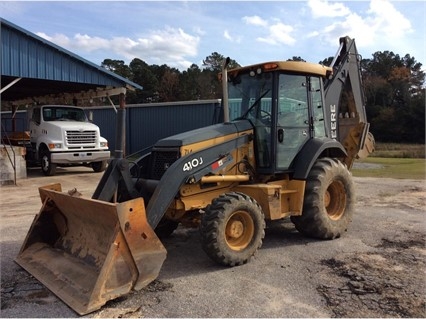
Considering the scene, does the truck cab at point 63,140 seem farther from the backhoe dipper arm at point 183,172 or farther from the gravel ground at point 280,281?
the backhoe dipper arm at point 183,172

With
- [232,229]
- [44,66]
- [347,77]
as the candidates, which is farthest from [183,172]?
[44,66]

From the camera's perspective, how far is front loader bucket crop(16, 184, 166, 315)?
168 inches

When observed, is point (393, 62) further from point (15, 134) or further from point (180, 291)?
point (180, 291)

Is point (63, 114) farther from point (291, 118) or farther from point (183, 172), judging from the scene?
point (183, 172)

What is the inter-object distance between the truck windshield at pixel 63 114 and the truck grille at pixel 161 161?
11.4 meters

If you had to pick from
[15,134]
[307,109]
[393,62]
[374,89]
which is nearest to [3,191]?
[15,134]

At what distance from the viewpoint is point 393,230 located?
747 centimetres

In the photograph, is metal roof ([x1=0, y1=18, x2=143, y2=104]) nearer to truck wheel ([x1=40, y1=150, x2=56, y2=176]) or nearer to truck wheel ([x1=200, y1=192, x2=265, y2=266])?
truck wheel ([x1=40, y1=150, x2=56, y2=176])

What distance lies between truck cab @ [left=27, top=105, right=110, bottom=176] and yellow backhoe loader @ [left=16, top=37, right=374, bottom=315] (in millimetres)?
9622

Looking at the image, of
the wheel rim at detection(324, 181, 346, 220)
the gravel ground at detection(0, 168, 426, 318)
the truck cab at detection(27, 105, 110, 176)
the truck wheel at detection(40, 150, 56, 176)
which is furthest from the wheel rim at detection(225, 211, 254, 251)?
the truck wheel at detection(40, 150, 56, 176)

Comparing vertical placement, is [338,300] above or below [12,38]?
below

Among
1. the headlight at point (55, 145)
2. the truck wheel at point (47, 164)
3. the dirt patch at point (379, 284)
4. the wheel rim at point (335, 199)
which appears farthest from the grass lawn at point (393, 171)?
the truck wheel at point (47, 164)

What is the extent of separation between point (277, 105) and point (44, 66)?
11.6 meters

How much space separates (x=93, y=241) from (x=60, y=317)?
1.04 meters
